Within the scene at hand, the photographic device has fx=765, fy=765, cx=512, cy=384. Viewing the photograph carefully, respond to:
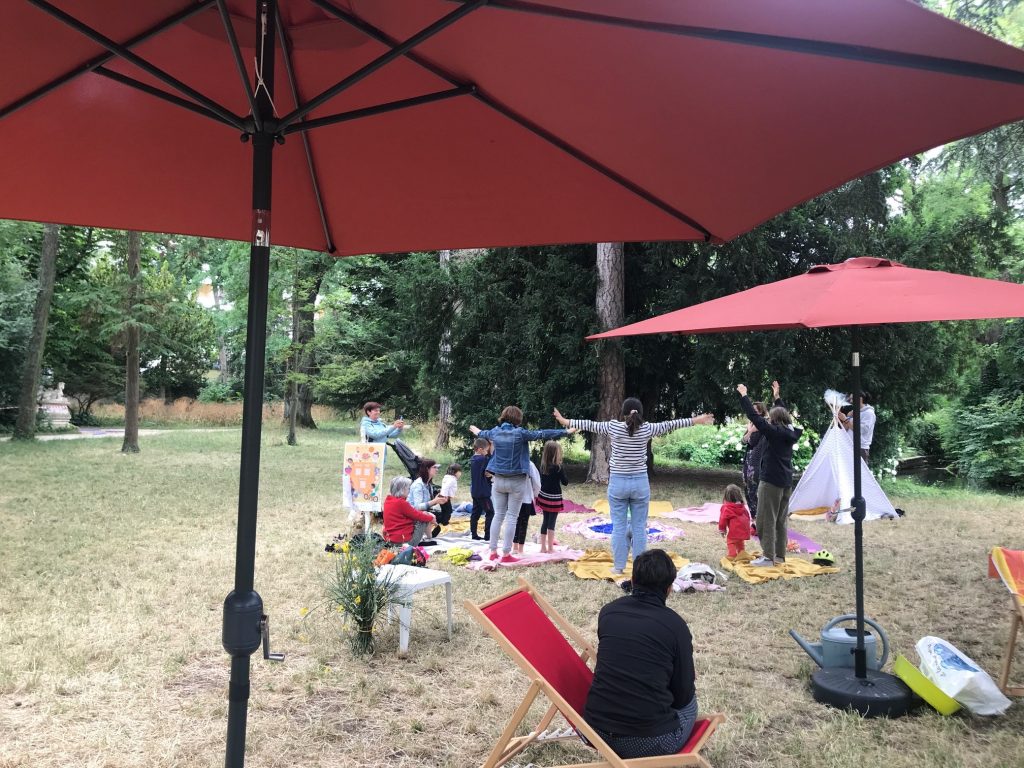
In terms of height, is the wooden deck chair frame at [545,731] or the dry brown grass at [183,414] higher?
the dry brown grass at [183,414]

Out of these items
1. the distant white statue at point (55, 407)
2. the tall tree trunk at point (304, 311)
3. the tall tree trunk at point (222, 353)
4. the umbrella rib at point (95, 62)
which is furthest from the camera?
the tall tree trunk at point (222, 353)

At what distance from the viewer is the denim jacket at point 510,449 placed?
8180 millimetres

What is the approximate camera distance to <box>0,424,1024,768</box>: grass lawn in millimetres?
4082

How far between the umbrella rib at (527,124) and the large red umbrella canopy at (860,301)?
3.62ft

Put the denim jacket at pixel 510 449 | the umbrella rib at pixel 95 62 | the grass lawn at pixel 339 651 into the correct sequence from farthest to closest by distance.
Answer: the denim jacket at pixel 510 449 < the grass lawn at pixel 339 651 < the umbrella rib at pixel 95 62

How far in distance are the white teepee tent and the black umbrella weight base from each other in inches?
263

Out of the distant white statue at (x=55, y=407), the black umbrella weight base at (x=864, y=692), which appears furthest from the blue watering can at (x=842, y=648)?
the distant white statue at (x=55, y=407)

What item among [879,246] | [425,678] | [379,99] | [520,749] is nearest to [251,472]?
[379,99]

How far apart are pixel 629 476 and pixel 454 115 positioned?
5.15m

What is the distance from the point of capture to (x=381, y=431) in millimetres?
10422

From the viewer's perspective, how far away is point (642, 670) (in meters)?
→ 3.33

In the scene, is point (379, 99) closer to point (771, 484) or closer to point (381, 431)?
point (771, 484)

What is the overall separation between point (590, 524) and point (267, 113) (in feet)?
29.0

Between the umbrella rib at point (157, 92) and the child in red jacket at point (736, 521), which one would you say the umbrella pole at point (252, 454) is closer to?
the umbrella rib at point (157, 92)
